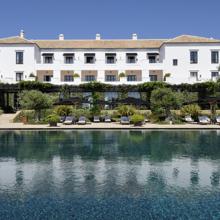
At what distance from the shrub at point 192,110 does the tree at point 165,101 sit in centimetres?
93

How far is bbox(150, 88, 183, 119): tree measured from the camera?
36.3 metres

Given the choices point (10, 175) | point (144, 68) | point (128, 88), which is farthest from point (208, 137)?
point (144, 68)

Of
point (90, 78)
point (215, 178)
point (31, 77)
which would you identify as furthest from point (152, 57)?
point (215, 178)

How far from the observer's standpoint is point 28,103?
35656 mm

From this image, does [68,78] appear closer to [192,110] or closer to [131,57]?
[131,57]

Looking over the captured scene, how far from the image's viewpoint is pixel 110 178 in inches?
536

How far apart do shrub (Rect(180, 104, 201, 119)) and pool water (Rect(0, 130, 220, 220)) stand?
13.1m

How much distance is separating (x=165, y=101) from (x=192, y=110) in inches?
119

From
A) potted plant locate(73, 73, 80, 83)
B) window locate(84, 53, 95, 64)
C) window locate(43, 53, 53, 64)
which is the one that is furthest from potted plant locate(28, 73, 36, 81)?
window locate(84, 53, 95, 64)

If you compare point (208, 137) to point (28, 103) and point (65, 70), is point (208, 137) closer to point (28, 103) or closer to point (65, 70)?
point (28, 103)

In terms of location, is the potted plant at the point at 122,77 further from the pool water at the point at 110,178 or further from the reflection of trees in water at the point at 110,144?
the pool water at the point at 110,178

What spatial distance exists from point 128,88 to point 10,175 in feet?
107

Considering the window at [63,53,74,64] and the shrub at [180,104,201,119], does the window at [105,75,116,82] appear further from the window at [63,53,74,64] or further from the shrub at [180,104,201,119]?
the shrub at [180,104,201,119]

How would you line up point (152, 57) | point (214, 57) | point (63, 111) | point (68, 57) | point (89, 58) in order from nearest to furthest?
point (63, 111)
point (214, 57)
point (68, 57)
point (89, 58)
point (152, 57)
